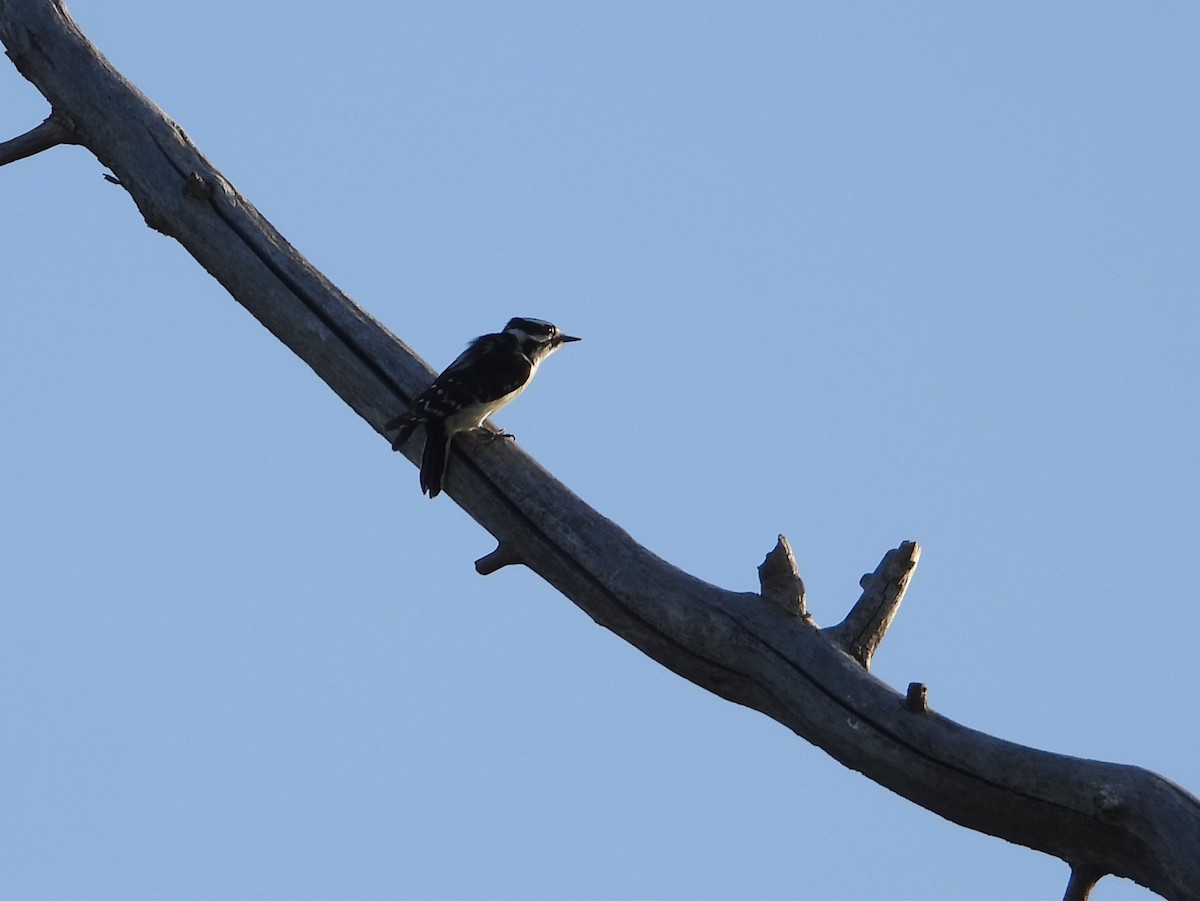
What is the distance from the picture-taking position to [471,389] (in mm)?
7020

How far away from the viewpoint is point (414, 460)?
6.80m

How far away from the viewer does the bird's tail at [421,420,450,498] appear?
654 cm

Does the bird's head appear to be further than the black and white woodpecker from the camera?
Yes

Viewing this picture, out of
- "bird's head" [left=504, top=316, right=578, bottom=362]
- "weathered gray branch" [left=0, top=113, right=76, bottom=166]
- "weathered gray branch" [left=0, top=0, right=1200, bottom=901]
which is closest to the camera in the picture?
"weathered gray branch" [left=0, top=0, right=1200, bottom=901]

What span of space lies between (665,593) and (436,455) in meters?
1.22

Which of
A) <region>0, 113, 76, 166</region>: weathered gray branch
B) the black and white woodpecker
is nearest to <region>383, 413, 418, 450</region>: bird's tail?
the black and white woodpecker

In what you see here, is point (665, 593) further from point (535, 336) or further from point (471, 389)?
point (535, 336)

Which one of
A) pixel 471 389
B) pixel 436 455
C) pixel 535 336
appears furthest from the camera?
pixel 535 336

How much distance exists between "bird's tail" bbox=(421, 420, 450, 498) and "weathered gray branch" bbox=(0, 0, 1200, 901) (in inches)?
2.4

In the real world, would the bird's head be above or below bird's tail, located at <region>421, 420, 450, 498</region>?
above

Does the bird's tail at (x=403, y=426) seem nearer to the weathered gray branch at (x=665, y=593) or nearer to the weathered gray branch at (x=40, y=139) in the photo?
the weathered gray branch at (x=665, y=593)

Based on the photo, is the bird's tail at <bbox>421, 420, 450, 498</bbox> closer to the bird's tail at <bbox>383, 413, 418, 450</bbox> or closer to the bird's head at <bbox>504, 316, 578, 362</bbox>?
the bird's tail at <bbox>383, 413, 418, 450</bbox>

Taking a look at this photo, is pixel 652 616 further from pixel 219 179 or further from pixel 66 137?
pixel 66 137

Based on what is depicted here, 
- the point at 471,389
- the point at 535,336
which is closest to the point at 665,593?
the point at 471,389
